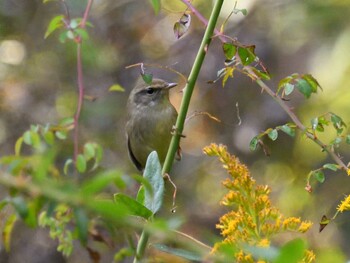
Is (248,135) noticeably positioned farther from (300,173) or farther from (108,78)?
(108,78)

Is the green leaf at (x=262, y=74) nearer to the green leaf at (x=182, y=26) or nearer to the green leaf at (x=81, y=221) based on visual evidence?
the green leaf at (x=182, y=26)

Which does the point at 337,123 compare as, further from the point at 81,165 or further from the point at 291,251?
the point at 291,251

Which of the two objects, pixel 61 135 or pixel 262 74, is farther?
pixel 61 135

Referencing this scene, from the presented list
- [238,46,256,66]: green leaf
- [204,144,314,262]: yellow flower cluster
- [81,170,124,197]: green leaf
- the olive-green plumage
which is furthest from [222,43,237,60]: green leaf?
the olive-green plumage

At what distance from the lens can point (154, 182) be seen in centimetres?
149

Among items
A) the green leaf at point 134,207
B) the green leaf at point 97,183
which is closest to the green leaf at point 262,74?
the green leaf at point 134,207

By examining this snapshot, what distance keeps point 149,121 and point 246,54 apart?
2.83 m

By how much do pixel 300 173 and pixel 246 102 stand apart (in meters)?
0.73

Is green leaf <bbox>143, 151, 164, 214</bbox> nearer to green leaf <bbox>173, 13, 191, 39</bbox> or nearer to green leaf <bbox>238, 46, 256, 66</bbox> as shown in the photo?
green leaf <bbox>238, 46, 256, 66</bbox>

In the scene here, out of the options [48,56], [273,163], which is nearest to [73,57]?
[48,56]

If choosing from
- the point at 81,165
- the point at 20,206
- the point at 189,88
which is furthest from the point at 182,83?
the point at 20,206

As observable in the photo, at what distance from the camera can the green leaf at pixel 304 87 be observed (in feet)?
5.86

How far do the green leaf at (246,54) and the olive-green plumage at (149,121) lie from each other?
2.56 metres

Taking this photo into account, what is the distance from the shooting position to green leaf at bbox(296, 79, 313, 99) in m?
1.79
